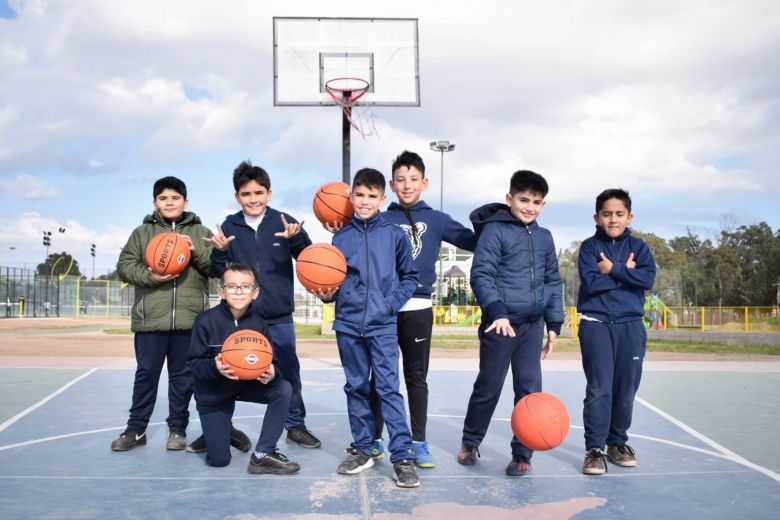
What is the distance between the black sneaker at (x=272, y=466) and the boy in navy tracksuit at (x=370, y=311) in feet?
0.98

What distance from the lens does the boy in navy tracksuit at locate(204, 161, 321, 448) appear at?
4.82 m

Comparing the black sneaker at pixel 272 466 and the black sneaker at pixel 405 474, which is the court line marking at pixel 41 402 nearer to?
the black sneaker at pixel 272 466

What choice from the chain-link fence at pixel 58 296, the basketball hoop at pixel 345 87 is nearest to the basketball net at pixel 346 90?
the basketball hoop at pixel 345 87

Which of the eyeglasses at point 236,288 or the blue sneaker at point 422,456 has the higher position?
the eyeglasses at point 236,288

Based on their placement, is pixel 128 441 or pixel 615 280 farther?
pixel 128 441

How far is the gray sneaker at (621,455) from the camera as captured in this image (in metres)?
4.43

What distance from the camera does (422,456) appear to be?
4355 mm

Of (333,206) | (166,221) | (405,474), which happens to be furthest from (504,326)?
(166,221)

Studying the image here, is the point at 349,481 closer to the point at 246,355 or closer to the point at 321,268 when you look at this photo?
the point at 246,355

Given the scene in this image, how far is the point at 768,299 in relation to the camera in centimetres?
4944

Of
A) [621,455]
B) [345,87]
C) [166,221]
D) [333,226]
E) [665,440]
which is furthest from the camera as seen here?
[345,87]

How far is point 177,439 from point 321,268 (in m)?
1.77

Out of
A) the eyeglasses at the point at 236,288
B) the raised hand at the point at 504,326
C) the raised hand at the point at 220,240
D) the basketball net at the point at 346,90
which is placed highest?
the basketball net at the point at 346,90

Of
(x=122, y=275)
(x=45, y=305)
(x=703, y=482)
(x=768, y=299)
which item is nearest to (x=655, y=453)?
(x=703, y=482)
